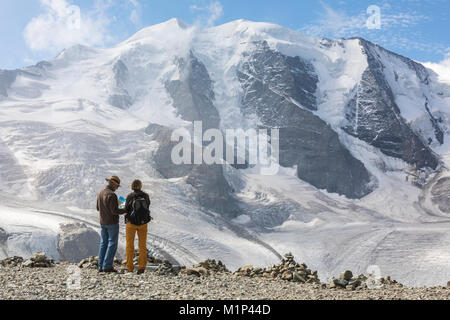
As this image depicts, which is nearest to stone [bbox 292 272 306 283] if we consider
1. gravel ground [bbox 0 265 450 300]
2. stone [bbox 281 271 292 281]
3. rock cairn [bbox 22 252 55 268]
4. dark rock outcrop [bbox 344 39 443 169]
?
stone [bbox 281 271 292 281]

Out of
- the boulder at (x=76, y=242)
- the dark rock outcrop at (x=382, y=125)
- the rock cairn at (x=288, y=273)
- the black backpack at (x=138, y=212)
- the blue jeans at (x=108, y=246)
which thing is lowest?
the boulder at (x=76, y=242)

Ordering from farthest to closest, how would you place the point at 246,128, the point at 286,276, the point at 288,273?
the point at 246,128 < the point at 288,273 < the point at 286,276

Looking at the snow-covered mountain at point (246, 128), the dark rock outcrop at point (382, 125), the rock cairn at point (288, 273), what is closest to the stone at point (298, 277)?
the rock cairn at point (288, 273)

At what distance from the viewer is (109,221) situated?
1184 centimetres

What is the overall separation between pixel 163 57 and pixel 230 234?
315ft

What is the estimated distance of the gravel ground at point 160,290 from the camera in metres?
8.84

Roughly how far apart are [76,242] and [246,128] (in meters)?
92.7

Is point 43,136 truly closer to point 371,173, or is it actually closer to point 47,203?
point 47,203

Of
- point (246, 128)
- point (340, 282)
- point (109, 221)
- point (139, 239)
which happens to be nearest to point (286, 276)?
point (340, 282)

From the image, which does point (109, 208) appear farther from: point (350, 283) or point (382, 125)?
point (382, 125)

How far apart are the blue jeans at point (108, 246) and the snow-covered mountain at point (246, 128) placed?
1647 inches

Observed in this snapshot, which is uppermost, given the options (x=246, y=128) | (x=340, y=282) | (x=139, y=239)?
(x=246, y=128)

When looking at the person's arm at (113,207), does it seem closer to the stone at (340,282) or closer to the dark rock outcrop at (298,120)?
the stone at (340,282)

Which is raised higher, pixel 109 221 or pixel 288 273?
pixel 109 221
